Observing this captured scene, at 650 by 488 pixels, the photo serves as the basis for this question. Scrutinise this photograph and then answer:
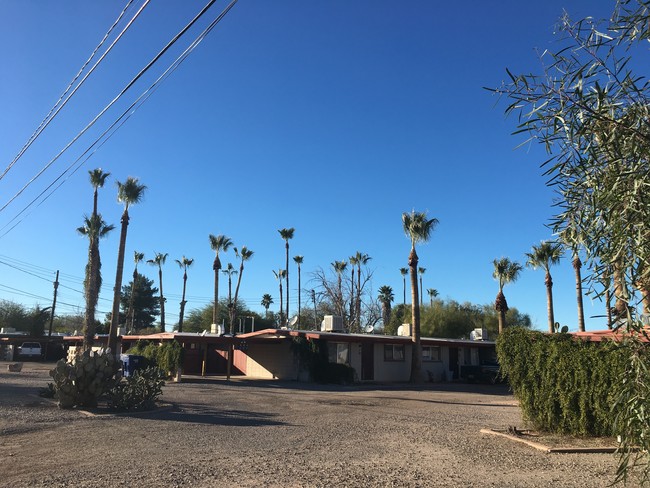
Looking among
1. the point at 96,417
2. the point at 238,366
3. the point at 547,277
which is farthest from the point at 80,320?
the point at 96,417

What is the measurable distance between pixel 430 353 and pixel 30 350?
129 ft

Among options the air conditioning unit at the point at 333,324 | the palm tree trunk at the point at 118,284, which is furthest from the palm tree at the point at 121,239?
the air conditioning unit at the point at 333,324

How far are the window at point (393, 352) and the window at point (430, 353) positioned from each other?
180cm

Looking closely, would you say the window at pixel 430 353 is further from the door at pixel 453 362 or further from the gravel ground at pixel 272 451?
the gravel ground at pixel 272 451

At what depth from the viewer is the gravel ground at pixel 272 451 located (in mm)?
7609

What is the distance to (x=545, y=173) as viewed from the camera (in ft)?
13.9

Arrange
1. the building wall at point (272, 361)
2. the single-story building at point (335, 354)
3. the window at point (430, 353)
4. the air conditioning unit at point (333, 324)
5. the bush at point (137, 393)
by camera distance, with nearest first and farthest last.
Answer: the bush at point (137, 393)
the single-story building at point (335, 354)
the building wall at point (272, 361)
the air conditioning unit at point (333, 324)
the window at point (430, 353)

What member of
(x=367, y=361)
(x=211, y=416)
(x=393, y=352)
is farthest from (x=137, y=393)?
(x=393, y=352)

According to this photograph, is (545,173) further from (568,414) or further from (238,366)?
(238,366)

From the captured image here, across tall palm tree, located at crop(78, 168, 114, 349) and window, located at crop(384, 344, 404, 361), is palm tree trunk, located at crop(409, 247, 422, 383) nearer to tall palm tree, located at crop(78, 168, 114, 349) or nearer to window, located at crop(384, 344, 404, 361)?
window, located at crop(384, 344, 404, 361)

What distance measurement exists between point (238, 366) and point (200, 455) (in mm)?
30419

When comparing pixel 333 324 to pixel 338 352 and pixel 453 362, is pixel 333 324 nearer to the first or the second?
pixel 338 352

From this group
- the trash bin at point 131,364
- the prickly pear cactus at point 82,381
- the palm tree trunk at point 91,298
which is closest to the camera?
the prickly pear cactus at point 82,381

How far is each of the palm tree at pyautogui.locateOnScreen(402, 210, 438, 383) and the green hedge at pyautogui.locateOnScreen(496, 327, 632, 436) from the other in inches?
773
